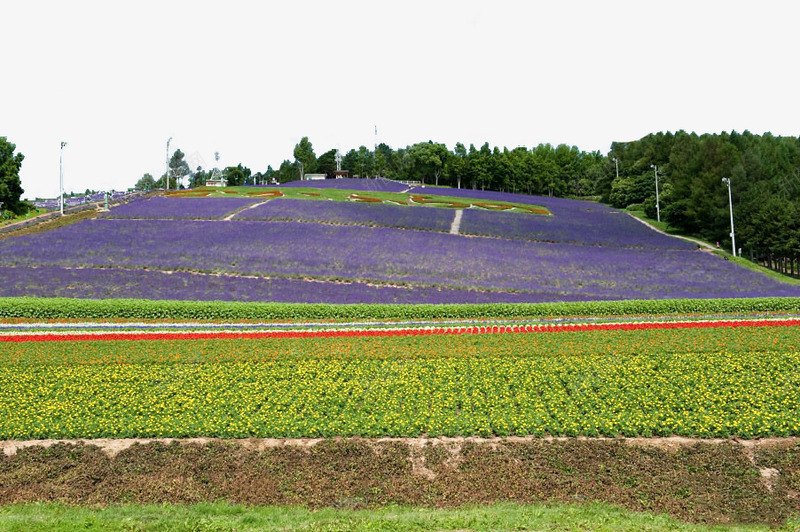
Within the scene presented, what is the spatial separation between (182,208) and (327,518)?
62.4 meters

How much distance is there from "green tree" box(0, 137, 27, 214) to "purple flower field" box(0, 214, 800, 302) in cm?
1652

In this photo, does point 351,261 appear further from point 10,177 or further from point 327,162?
point 327,162

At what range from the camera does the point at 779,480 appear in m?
14.6

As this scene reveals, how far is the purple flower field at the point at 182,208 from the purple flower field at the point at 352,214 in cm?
317

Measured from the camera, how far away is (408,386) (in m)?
20.0

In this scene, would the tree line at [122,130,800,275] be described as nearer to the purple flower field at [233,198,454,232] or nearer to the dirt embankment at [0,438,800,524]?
the purple flower field at [233,198,454,232]

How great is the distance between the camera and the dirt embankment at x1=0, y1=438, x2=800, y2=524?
13883 millimetres

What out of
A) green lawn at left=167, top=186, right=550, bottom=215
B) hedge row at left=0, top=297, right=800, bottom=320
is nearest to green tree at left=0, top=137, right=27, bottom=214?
green lawn at left=167, top=186, right=550, bottom=215

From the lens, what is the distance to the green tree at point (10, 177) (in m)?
66.5

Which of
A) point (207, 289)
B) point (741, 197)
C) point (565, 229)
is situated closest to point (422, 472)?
point (207, 289)

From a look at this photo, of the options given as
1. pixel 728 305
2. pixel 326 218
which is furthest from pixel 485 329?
pixel 326 218

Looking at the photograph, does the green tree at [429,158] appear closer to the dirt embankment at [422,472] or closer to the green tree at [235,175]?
the green tree at [235,175]

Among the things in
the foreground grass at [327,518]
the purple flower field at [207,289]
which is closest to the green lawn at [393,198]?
the purple flower field at [207,289]

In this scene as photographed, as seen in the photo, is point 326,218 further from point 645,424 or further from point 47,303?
point 645,424
